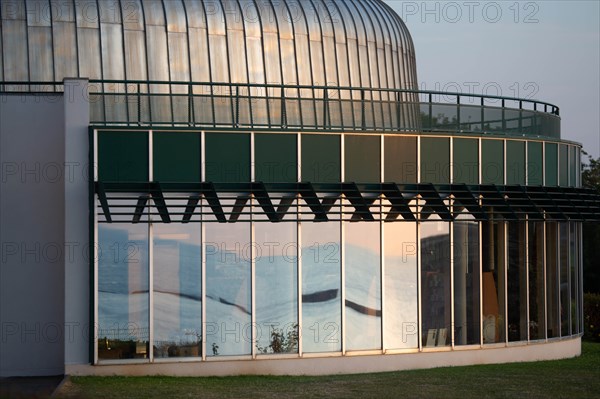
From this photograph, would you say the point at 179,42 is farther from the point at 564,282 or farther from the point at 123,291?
the point at 564,282

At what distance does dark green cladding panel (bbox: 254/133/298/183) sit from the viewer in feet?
88.2

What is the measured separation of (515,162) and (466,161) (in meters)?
1.82

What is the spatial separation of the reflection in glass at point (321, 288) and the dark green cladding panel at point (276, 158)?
4.22 ft

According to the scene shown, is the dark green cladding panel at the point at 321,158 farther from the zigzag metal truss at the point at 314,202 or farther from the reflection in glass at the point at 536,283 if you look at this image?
the reflection in glass at the point at 536,283

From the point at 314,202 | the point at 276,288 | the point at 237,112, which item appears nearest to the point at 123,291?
the point at 276,288

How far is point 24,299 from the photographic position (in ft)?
87.1

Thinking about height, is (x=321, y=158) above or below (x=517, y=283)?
above

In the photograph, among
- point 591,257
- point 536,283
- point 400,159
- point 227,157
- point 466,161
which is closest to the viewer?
point 227,157

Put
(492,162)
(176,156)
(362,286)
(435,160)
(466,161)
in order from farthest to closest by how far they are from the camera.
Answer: (492,162)
(466,161)
(435,160)
(362,286)
(176,156)

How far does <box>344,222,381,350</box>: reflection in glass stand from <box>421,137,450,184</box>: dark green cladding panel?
1.97 meters

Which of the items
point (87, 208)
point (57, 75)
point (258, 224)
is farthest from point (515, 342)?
point (57, 75)

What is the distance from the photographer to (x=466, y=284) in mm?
29078

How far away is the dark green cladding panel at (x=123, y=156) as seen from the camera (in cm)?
2583

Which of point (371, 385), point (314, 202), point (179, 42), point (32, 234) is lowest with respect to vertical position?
point (371, 385)
